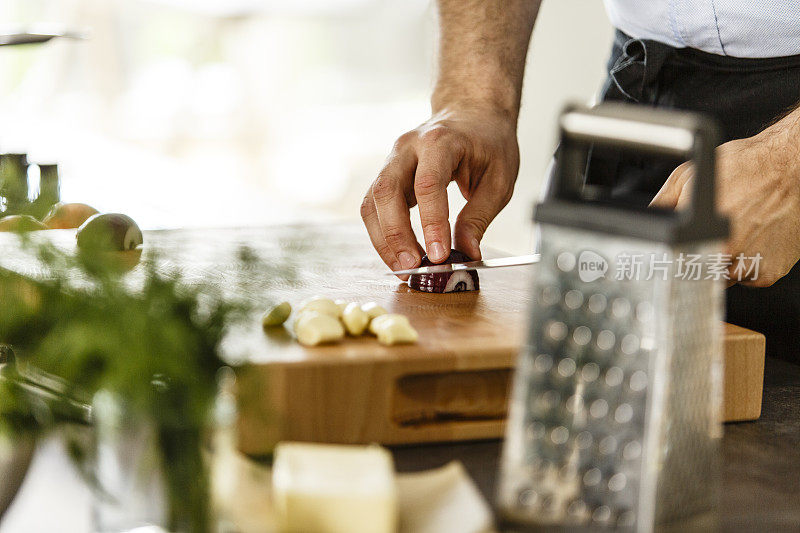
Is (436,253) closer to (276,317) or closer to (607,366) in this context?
(276,317)

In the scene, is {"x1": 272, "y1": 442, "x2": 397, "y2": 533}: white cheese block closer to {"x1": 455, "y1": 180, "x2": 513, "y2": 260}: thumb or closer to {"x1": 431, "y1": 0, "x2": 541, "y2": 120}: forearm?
{"x1": 455, "y1": 180, "x2": 513, "y2": 260}: thumb

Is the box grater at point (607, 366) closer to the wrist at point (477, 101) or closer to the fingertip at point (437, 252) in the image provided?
the fingertip at point (437, 252)

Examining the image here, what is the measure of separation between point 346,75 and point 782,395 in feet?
27.6

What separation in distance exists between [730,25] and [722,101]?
126mm

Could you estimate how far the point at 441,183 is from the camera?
4.28 feet

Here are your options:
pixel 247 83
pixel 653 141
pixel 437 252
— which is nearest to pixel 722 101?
pixel 437 252

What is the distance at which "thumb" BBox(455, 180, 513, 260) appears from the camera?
4.42 ft

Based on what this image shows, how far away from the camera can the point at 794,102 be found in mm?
1363

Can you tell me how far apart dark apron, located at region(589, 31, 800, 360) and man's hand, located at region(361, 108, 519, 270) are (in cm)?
23


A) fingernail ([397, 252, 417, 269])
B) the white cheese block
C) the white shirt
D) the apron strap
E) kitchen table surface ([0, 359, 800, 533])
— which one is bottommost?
kitchen table surface ([0, 359, 800, 533])

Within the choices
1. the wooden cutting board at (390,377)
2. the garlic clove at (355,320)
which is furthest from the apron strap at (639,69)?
the garlic clove at (355,320)

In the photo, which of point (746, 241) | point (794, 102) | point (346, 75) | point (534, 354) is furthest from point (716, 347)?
point (346, 75)

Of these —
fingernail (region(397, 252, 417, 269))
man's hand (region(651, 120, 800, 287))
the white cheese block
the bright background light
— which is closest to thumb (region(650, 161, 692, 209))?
man's hand (region(651, 120, 800, 287))
